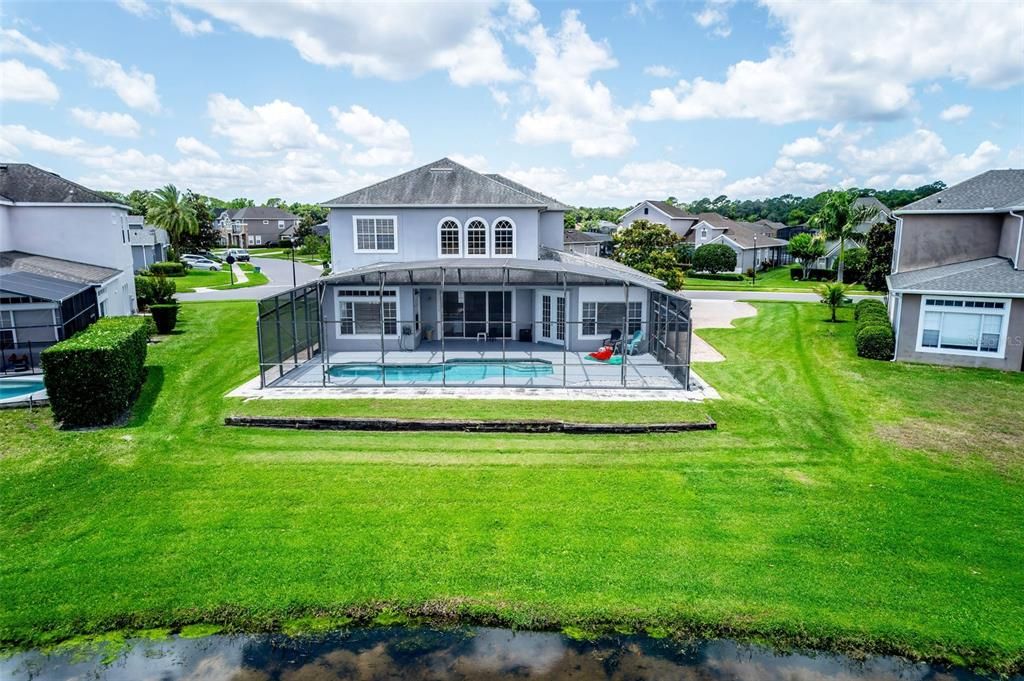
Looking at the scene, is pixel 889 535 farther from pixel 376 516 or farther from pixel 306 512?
pixel 306 512

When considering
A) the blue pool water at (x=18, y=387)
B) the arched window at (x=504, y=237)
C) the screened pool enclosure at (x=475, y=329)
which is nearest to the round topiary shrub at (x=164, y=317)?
the screened pool enclosure at (x=475, y=329)

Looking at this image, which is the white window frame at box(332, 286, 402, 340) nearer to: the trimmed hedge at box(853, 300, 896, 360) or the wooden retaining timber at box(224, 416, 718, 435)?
the wooden retaining timber at box(224, 416, 718, 435)

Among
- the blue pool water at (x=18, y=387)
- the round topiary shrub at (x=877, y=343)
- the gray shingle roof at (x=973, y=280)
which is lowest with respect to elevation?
the blue pool water at (x=18, y=387)

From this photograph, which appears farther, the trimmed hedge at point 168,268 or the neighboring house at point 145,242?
the neighboring house at point 145,242

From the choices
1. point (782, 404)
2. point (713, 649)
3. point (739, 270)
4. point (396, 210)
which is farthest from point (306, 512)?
point (739, 270)

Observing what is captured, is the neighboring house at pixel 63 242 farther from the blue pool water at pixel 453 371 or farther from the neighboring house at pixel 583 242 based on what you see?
the neighboring house at pixel 583 242

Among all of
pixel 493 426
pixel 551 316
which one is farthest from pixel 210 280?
pixel 493 426
